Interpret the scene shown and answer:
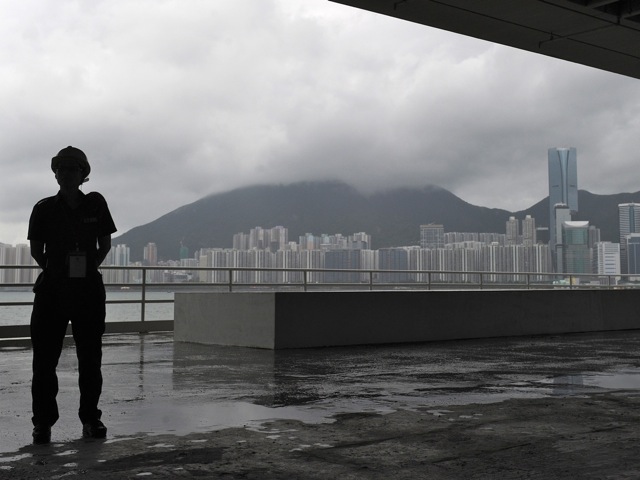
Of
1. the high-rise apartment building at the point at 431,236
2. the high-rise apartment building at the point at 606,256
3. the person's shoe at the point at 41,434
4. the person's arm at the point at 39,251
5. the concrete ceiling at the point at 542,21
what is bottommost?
the person's shoe at the point at 41,434

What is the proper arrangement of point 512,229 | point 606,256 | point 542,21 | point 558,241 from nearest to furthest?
1. point 542,21
2. point 606,256
3. point 558,241
4. point 512,229

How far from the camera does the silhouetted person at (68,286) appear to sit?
188 inches

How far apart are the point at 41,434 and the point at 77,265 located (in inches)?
38.0

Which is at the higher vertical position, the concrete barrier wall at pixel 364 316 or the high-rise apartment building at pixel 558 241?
the high-rise apartment building at pixel 558 241

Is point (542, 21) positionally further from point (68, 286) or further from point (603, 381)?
point (68, 286)

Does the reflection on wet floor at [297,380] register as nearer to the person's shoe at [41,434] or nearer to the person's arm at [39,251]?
the person's shoe at [41,434]

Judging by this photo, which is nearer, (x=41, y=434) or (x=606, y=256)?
(x=41, y=434)

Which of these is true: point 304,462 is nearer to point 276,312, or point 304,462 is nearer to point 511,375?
point 511,375

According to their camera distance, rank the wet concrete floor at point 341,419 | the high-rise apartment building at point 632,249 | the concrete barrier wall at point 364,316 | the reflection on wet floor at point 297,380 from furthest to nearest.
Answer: the high-rise apartment building at point 632,249 → the concrete barrier wall at point 364,316 → the reflection on wet floor at point 297,380 → the wet concrete floor at point 341,419

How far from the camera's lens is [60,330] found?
190 inches

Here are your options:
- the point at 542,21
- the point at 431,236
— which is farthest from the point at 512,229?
the point at 542,21

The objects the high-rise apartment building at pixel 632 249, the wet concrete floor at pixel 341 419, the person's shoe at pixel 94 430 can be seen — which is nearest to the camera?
the wet concrete floor at pixel 341 419

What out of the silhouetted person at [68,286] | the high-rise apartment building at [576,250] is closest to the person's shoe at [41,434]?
the silhouetted person at [68,286]

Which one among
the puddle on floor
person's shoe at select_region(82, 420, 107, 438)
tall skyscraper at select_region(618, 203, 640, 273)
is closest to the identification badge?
person's shoe at select_region(82, 420, 107, 438)
